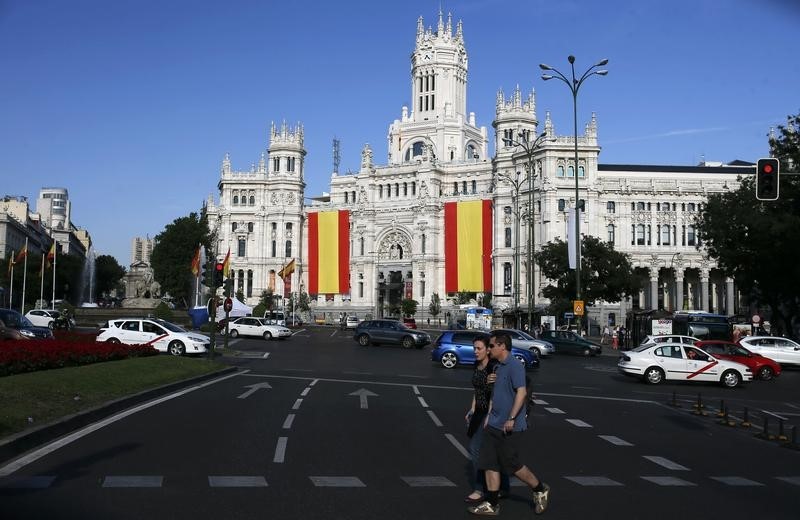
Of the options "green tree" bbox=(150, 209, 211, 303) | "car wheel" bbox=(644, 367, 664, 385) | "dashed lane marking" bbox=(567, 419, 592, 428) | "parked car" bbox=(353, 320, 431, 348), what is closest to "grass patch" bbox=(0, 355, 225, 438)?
"dashed lane marking" bbox=(567, 419, 592, 428)

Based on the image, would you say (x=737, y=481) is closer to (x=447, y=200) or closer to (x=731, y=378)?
(x=731, y=378)

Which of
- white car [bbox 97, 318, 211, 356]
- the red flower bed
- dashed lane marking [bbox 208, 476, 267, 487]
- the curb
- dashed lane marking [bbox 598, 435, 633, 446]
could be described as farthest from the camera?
white car [bbox 97, 318, 211, 356]

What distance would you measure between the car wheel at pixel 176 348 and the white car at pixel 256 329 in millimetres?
21531

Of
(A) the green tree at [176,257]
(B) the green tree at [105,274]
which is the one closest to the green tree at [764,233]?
(A) the green tree at [176,257]

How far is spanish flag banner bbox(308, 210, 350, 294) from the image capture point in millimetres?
121812

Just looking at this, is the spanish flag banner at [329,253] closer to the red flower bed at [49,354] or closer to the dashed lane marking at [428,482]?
the red flower bed at [49,354]

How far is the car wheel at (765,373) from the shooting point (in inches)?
1339

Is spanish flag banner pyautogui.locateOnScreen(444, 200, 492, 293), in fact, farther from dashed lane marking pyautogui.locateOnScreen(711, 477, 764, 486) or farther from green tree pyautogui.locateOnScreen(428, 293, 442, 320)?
dashed lane marking pyautogui.locateOnScreen(711, 477, 764, 486)

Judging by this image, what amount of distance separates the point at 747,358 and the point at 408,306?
251 feet

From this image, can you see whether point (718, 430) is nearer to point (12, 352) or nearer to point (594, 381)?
point (594, 381)

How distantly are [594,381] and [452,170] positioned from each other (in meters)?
92.2

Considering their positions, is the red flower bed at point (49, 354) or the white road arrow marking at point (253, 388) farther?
the white road arrow marking at point (253, 388)

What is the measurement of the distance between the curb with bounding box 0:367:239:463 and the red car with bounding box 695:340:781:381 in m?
21.5

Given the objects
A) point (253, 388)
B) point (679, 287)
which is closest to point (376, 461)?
point (253, 388)
